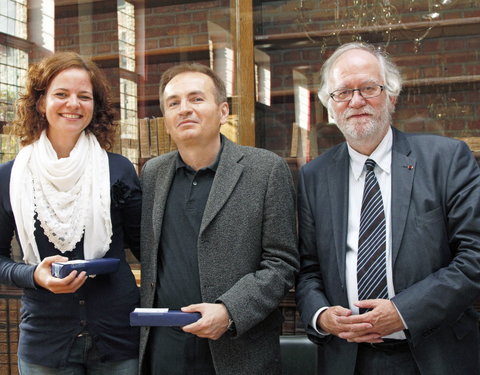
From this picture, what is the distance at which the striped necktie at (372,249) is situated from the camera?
192 cm

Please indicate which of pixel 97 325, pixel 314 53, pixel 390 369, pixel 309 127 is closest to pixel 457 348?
pixel 390 369

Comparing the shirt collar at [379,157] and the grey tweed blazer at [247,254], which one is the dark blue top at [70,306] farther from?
the shirt collar at [379,157]

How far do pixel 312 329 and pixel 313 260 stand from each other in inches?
10.0

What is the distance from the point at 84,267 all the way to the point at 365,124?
105cm

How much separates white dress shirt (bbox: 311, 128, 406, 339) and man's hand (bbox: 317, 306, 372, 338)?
0.13ft

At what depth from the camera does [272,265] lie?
200 cm

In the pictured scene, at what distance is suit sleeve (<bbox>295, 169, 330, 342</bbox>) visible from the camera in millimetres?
2017

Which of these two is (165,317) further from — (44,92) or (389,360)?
(44,92)

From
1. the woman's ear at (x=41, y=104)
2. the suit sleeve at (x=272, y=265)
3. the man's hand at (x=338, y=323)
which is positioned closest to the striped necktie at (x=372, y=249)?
the man's hand at (x=338, y=323)

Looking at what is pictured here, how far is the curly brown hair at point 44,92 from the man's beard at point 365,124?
0.93m

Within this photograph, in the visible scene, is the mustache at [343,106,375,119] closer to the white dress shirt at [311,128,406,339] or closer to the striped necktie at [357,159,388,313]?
the white dress shirt at [311,128,406,339]

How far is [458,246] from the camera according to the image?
6.17ft

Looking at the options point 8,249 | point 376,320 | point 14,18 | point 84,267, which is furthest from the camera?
point 14,18

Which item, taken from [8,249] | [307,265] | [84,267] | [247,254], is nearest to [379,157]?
[307,265]
